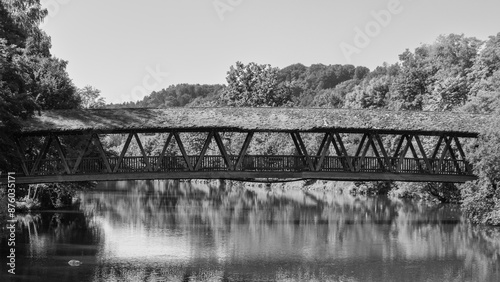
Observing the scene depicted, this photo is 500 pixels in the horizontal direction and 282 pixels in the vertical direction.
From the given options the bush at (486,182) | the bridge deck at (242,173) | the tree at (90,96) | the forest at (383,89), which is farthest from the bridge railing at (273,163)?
the tree at (90,96)

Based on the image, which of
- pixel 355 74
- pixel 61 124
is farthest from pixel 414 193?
pixel 355 74

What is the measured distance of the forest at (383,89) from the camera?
30.6 m

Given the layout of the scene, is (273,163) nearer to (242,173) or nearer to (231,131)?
(242,173)

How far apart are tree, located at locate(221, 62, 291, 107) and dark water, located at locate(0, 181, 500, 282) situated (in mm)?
29941

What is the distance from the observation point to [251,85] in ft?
259

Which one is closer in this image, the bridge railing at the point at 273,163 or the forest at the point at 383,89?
the forest at the point at 383,89

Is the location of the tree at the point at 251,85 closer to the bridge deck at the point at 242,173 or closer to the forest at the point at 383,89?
the forest at the point at 383,89

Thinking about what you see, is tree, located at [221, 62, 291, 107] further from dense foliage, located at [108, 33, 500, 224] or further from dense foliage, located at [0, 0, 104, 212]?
dense foliage, located at [0, 0, 104, 212]

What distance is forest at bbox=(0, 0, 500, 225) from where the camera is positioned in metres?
30.6

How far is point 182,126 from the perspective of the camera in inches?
1259

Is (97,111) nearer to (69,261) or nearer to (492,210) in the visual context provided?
(69,261)

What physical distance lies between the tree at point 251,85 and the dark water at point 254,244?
2994cm

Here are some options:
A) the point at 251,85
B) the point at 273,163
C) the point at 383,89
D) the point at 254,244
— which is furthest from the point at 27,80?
the point at 383,89

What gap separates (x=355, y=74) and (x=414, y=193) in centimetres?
10678
